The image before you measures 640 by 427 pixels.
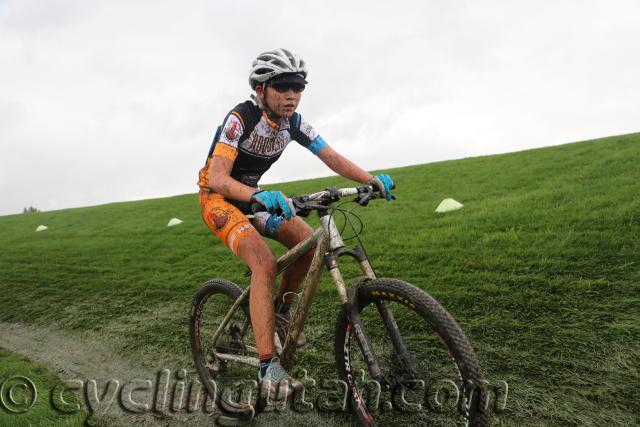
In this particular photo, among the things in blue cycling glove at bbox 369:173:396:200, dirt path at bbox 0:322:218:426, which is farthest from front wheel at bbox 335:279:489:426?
dirt path at bbox 0:322:218:426

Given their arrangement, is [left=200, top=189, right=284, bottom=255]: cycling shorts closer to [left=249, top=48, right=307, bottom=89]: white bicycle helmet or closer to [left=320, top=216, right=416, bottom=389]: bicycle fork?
[left=320, top=216, right=416, bottom=389]: bicycle fork

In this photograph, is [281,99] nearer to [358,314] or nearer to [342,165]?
[342,165]

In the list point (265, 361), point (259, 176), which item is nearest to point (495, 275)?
point (259, 176)

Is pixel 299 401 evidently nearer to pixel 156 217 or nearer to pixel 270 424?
pixel 270 424

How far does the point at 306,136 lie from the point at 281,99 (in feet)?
2.13

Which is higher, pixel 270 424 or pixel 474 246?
pixel 474 246

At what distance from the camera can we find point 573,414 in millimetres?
3369

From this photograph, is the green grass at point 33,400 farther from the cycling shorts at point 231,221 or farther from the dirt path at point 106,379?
the cycling shorts at point 231,221

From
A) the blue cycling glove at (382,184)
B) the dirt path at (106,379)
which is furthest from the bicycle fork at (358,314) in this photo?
the dirt path at (106,379)

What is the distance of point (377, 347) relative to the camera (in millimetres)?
3484

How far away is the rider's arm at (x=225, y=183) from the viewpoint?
368 centimetres

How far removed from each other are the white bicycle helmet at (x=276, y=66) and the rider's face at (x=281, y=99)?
0.12 metres

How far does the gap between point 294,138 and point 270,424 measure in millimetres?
2884

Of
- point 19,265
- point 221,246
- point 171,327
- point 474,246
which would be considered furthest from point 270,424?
point 19,265
